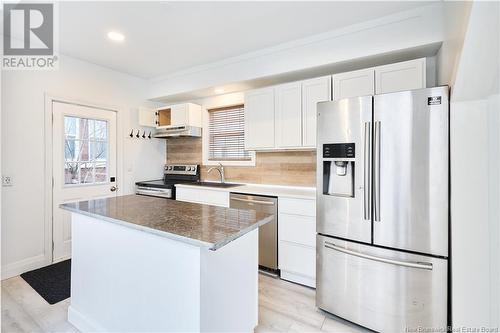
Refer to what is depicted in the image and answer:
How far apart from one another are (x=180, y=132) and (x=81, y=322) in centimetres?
273

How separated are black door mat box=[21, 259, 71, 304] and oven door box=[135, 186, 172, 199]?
1.30 meters

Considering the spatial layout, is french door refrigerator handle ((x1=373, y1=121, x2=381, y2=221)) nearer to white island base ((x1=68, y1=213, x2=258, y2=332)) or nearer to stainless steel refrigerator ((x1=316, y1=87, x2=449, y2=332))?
stainless steel refrigerator ((x1=316, y1=87, x2=449, y2=332))

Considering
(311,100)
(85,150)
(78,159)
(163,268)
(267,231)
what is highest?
(311,100)

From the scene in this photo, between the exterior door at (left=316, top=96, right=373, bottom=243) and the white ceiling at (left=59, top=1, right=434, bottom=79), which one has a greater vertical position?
the white ceiling at (left=59, top=1, right=434, bottom=79)

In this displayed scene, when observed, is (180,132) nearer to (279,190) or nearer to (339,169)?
(279,190)

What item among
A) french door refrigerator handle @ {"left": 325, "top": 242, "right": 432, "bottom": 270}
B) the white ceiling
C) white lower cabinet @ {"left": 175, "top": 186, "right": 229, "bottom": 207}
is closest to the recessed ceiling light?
the white ceiling

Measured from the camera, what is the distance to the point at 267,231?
280 centimetres

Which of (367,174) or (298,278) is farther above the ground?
(367,174)

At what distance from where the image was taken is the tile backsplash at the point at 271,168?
10.2 feet

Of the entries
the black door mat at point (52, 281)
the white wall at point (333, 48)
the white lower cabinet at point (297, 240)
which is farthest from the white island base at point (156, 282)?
the white wall at point (333, 48)

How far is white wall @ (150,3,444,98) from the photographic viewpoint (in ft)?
7.00

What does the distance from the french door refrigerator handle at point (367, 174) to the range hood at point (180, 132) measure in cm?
276

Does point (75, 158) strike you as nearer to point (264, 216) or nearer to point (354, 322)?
point (264, 216)

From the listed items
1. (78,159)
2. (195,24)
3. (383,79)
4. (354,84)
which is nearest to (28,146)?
(78,159)
